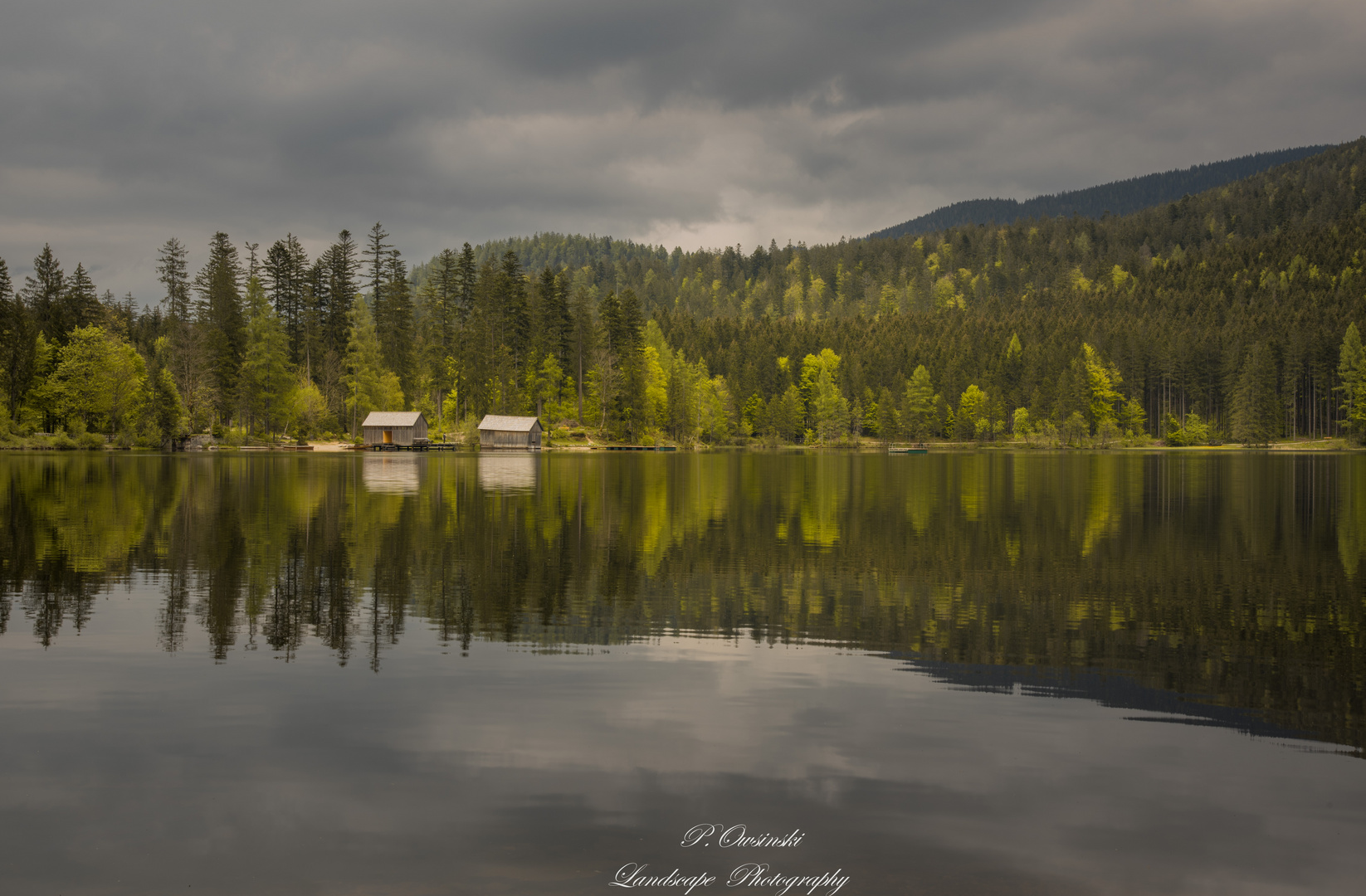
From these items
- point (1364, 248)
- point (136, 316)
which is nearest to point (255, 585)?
point (136, 316)

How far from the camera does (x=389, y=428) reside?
110 metres

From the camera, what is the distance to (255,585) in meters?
17.7

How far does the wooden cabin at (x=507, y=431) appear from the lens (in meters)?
114

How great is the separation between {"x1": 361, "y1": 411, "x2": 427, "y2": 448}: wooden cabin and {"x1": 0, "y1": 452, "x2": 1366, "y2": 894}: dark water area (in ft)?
285

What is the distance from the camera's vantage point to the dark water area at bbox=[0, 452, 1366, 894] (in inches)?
269

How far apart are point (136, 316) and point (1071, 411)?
175270mm

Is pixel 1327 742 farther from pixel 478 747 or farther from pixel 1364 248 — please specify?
pixel 1364 248

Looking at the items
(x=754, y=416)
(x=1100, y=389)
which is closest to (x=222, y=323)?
(x=754, y=416)

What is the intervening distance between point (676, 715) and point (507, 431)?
106856mm

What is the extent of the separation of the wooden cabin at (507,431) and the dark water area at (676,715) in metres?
89.8

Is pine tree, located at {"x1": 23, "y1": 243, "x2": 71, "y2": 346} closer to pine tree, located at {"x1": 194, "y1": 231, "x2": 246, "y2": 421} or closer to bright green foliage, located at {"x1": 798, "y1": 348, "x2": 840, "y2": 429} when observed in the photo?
pine tree, located at {"x1": 194, "y1": 231, "x2": 246, "y2": 421}

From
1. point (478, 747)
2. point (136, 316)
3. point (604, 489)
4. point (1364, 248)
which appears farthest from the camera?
point (1364, 248)

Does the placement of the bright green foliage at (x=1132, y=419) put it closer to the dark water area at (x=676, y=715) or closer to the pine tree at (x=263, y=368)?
the pine tree at (x=263, y=368)

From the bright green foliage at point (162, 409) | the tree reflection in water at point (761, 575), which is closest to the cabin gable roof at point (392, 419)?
the bright green foliage at point (162, 409)
